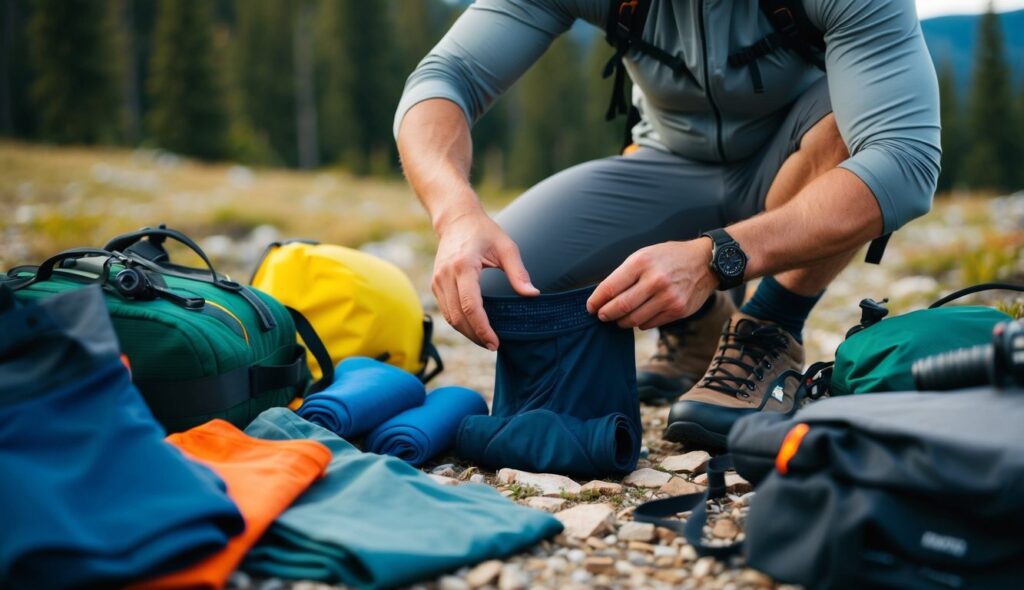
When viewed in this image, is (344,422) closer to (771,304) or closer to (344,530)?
(344,530)

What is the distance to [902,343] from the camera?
2199 mm

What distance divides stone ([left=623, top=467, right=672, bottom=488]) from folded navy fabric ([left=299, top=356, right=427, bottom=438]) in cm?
81

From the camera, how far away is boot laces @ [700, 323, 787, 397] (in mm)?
2865

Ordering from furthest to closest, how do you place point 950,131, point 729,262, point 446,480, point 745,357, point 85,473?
point 950,131 → point 745,357 → point 729,262 → point 446,480 → point 85,473

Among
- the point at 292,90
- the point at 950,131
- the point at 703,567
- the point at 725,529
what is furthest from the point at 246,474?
the point at 950,131

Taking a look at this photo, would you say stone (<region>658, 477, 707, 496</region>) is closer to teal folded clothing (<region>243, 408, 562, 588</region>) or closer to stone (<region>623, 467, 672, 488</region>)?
stone (<region>623, 467, 672, 488</region>)

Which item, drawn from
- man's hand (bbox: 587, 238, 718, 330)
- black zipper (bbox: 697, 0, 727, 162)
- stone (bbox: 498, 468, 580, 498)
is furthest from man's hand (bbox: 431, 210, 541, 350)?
black zipper (bbox: 697, 0, 727, 162)

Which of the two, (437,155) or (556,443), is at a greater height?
(437,155)

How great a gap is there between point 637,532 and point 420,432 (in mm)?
842

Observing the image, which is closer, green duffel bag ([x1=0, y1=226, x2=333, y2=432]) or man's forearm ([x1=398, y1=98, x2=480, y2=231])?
green duffel bag ([x1=0, y1=226, x2=333, y2=432])

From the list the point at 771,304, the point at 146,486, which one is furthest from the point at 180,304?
the point at 771,304

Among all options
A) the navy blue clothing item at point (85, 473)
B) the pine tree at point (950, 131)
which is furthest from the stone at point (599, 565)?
the pine tree at point (950, 131)

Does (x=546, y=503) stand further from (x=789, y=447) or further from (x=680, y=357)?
(x=680, y=357)

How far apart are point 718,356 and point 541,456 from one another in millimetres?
902
